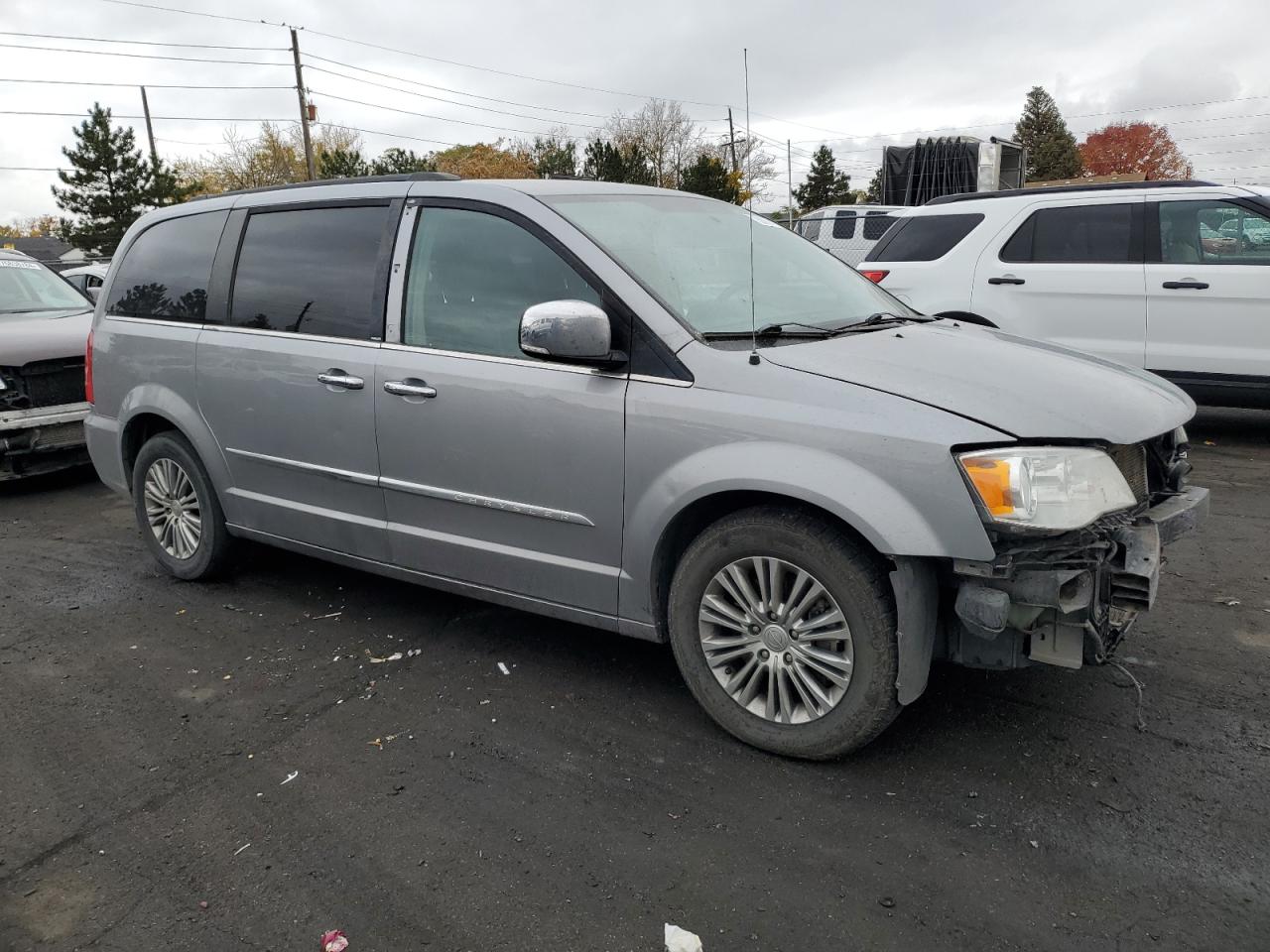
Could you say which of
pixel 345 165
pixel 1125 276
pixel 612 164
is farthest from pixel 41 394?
pixel 612 164

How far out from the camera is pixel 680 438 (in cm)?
314

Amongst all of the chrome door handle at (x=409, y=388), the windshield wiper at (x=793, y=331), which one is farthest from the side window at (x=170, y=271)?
the windshield wiper at (x=793, y=331)

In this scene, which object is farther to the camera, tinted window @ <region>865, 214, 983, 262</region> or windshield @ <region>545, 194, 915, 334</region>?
tinted window @ <region>865, 214, 983, 262</region>

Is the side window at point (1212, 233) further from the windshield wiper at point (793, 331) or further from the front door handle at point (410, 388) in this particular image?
the front door handle at point (410, 388)

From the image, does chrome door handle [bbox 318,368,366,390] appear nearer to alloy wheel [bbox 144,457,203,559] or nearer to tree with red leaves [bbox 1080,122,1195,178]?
alloy wheel [bbox 144,457,203,559]

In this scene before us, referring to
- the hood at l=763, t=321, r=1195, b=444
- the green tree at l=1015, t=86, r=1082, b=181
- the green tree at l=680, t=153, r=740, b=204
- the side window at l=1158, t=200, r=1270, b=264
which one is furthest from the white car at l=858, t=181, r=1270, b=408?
the green tree at l=1015, t=86, r=1082, b=181

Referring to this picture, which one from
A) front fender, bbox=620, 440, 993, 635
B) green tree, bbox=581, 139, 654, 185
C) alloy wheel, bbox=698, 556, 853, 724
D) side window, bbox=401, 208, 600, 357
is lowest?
alloy wheel, bbox=698, 556, 853, 724

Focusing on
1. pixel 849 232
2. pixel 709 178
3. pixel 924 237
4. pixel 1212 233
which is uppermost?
pixel 709 178

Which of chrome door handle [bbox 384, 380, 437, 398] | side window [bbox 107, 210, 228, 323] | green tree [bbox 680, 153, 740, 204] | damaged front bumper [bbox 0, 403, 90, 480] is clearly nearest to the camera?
chrome door handle [bbox 384, 380, 437, 398]

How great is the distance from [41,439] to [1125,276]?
8.38 m

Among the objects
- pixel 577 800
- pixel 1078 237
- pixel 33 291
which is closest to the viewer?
pixel 577 800

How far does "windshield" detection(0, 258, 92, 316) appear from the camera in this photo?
27.1 feet

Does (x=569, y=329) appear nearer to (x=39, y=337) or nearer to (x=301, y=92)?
(x=39, y=337)

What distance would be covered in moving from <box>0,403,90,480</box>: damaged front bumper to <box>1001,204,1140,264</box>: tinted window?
7.53 metres
